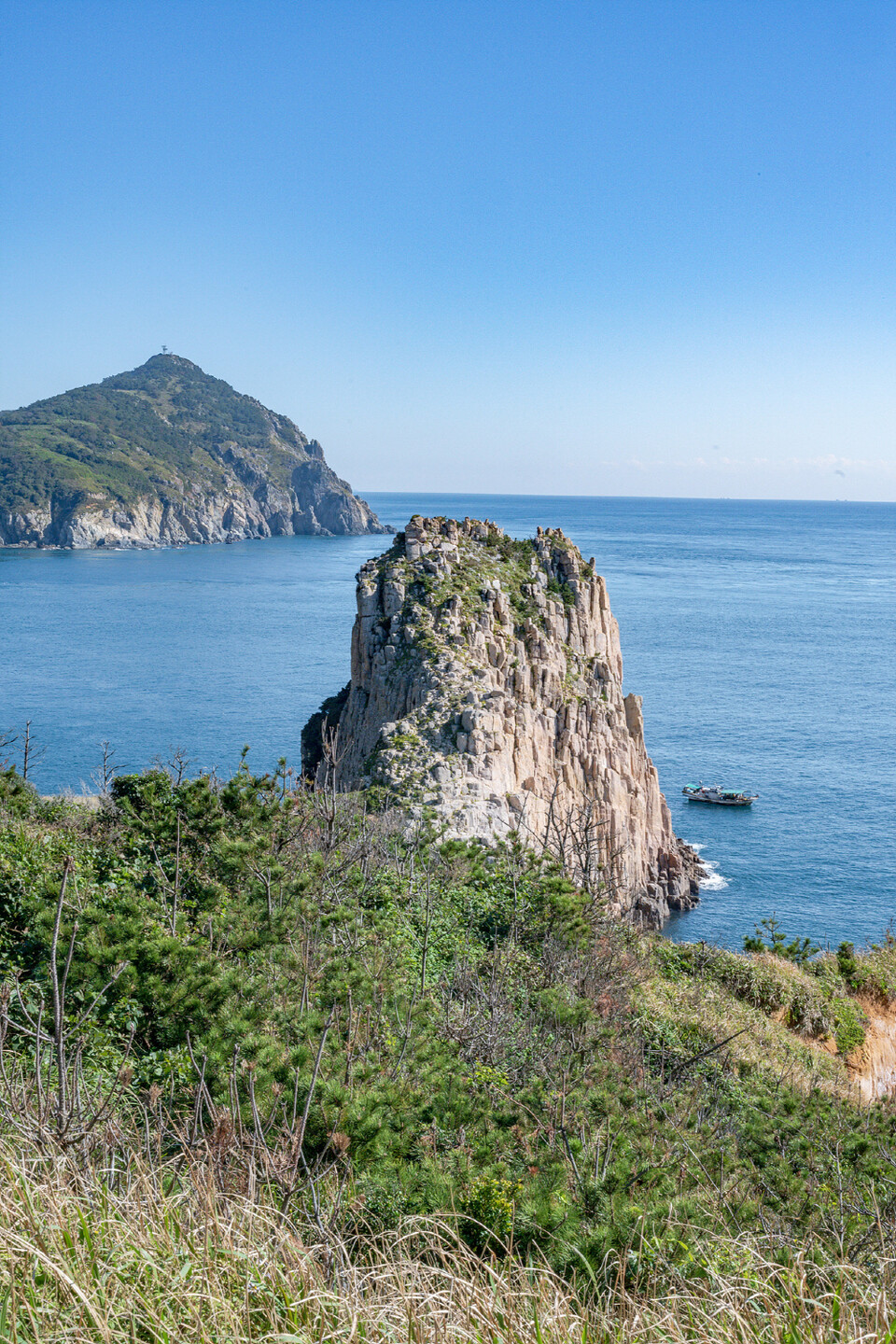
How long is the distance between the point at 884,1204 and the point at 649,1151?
10.9 ft

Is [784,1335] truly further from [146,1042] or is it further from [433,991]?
[433,991]

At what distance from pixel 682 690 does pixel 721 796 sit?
22934 millimetres

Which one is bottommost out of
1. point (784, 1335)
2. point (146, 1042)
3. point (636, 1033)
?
point (636, 1033)

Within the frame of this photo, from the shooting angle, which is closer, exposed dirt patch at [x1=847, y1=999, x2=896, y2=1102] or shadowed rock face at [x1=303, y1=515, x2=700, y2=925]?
exposed dirt patch at [x1=847, y1=999, x2=896, y2=1102]

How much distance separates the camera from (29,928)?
9375 millimetres

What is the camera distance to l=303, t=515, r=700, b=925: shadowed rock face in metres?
30.3

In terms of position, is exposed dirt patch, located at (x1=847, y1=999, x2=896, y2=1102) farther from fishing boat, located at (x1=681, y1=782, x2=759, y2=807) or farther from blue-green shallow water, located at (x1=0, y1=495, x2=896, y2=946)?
fishing boat, located at (x1=681, y1=782, x2=759, y2=807)

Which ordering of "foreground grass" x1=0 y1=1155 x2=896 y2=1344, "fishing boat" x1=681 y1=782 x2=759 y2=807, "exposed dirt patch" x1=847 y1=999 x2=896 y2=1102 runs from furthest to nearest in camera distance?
1. "fishing boat" x1=681 y1=782 x2=759 y2=807
2. "exposed dirt patch" x1=847 y1=999 x2=896 y2=1102
3. "foreground grass" x1=0 y1=1155 x2=896 y2=1344

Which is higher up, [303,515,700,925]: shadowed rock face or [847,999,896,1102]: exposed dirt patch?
[303,515,700,925]: shadowed rock face

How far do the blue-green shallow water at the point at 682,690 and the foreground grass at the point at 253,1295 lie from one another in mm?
16037

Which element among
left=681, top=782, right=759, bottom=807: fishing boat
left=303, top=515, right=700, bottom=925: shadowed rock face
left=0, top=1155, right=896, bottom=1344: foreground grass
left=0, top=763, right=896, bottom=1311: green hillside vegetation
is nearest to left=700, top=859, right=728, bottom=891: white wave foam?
left=303, top=515, right=700, bottom=925: shadowed rock face

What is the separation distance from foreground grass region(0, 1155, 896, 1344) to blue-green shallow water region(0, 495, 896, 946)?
16037 millimetres

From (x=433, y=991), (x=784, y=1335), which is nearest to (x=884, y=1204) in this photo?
(x=433, y=991)

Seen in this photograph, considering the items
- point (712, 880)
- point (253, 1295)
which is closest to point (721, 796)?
point (712, 880)
